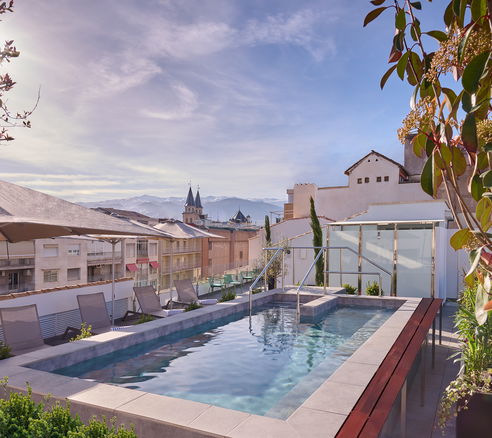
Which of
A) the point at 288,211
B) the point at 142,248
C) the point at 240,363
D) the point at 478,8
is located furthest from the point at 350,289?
the point at 142,248

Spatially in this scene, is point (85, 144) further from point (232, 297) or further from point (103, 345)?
point (103, 345)

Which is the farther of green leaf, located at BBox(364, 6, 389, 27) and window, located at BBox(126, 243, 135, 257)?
window, located at BBox(126, 243, 135, 257)

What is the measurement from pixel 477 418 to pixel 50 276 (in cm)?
5888

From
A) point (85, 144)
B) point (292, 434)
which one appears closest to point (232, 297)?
point (292, 434)

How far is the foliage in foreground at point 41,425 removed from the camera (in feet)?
8.44

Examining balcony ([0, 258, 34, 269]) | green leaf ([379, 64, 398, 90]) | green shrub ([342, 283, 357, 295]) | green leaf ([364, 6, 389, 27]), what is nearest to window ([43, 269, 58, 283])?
balcony ([0, 258, 34, 269])

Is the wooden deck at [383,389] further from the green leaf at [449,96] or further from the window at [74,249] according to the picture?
the window at [74,249]

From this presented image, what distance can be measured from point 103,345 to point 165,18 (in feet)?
21.1

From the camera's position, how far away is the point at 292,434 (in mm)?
3139

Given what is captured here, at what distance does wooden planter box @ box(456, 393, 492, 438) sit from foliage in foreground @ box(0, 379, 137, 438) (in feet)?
10.5

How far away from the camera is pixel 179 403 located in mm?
3775

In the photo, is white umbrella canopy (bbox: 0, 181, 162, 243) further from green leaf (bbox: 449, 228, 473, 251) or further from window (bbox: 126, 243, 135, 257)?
window (bbox: 126, 243, 135, 257)

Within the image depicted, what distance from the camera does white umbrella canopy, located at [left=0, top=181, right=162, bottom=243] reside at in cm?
592

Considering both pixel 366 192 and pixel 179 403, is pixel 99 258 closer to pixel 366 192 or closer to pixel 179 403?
pixel 366 192
